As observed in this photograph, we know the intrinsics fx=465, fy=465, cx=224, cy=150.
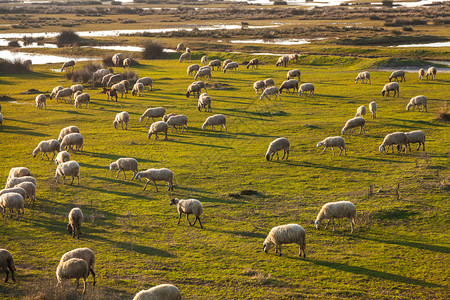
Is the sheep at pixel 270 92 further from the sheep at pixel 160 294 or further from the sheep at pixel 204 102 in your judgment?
the sheep at pixel 160 294

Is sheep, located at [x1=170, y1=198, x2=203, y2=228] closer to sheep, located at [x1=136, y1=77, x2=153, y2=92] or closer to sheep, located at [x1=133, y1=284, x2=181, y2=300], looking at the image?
sheep, located at [x1=133, y1=284, x2=181, y2=300]

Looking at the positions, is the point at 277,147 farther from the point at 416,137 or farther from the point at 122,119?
the point at 122,119

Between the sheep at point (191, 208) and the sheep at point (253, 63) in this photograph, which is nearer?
the sheep at point (191, 208)

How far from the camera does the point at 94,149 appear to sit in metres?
30.0

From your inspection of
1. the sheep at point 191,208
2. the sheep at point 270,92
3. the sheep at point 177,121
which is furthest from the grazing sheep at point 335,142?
the sheep at point 270,92

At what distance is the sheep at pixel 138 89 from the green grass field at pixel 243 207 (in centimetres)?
534

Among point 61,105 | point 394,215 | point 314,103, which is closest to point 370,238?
point 394,215

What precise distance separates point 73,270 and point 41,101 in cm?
3054

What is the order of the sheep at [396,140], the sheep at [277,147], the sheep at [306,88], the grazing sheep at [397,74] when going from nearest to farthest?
the sheep at [277,147]
the sheep at [396,140]
the sheep at [306,88]
the grazing sheep at [397,74]

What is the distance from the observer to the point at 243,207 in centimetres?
2073

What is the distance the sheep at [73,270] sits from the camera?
1408cm

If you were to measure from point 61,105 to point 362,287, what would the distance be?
35.2 m

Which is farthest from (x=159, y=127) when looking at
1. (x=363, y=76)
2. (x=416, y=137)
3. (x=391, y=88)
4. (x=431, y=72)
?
(x=431, y=72)

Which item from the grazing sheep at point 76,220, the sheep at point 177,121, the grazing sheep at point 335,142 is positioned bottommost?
the grazing sheep at point 76,220
